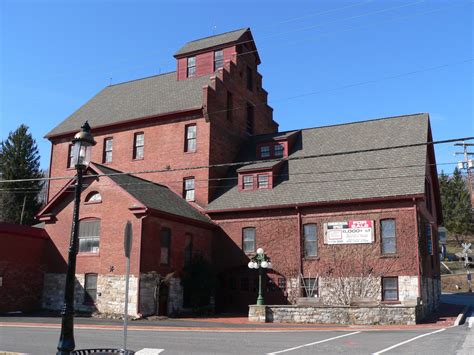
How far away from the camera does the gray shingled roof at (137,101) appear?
121 feet

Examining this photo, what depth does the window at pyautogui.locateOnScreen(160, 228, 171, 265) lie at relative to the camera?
28.0 meters

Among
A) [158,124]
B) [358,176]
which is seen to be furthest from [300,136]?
[158,124]

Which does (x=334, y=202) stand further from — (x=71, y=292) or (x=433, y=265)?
(x=71, y=292)

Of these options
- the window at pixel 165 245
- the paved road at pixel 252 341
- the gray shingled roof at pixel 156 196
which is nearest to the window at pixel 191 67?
the gray shingled roof at pixel 156 196

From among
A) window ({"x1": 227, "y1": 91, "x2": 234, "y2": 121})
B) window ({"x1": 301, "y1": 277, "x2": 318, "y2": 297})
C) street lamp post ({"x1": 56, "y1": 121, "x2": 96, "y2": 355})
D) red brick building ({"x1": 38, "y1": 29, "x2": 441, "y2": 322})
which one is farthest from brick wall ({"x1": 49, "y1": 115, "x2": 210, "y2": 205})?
street lamp post ({"x1": 56, "y1": 121, "x2": 96, "y2": 355})

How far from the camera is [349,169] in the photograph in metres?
31.1

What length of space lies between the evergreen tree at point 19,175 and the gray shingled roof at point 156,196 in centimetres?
2827

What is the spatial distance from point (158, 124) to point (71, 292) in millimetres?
26603

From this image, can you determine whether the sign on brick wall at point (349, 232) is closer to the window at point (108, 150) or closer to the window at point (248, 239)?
the window at point (248, 239)

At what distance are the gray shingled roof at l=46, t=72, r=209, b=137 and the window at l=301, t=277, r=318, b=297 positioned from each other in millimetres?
13995

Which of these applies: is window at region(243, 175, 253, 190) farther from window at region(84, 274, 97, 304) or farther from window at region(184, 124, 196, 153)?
window at region(84, 274, 97, 304)

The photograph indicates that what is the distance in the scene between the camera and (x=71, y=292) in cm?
1066

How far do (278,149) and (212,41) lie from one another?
11318 millimetres

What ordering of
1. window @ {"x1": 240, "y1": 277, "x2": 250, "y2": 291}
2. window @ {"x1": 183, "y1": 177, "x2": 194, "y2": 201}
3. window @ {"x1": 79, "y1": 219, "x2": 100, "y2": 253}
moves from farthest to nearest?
1. window @ {"x1": 183, "y1": 177, "x2": 194, "y2": 201}
2. window @ {"x1": 240, "y1": 277, "x2": 250, "y2": 291}
3. window @ {"x1": 79, "y1": 219, "x2": 100, "y2": 253}
